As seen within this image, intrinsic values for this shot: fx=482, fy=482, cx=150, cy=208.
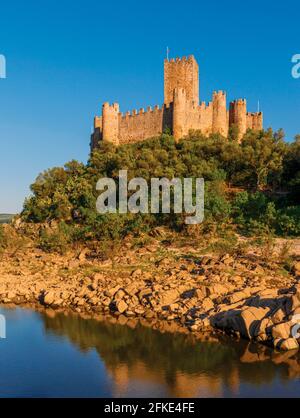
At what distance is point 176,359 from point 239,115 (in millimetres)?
23713

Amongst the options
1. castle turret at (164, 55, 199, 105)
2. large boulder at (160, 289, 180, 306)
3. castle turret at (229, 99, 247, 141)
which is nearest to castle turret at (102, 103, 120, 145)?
castle turret at (164, 55, 199, 105)

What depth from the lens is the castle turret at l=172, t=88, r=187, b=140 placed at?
30500mm

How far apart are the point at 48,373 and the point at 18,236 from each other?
638 inches

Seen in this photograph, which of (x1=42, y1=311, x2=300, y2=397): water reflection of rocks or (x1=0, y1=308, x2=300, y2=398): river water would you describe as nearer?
(x1=0, y1=308, x2=300, y2=398): river water

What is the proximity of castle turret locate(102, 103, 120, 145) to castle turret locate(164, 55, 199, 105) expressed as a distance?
3754 millimetres

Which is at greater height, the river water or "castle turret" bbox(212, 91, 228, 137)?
"castle turret" bbox(212, 91, 228, 137)

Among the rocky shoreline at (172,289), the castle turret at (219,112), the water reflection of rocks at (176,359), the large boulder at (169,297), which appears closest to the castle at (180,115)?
the castle turret at (219,112)

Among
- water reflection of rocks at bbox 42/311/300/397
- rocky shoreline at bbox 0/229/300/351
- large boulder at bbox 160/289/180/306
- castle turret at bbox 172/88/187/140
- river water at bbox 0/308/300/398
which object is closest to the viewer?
river water at bbox 0/308/300/398

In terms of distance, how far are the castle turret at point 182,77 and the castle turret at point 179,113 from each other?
1458 millimetres

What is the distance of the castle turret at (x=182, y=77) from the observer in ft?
106

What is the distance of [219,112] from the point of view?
32031 millimetres

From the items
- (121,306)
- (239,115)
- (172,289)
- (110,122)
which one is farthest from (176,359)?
(110,122)

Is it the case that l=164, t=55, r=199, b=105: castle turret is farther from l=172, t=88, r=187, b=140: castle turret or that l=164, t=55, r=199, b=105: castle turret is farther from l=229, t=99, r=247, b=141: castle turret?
l=229, t=99, r=247, b=141: castle turret

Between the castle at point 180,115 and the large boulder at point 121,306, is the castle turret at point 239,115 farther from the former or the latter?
the large boulder at point 121,306
